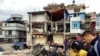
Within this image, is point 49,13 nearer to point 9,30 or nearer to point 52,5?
point 52,5

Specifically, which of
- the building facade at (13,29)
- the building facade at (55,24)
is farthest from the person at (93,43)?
the building facade at (13,29)

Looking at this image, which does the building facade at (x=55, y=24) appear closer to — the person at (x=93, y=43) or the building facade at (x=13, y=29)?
the building facade at (x=13, y=29)

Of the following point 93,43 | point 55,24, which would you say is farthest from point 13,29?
point 93,43

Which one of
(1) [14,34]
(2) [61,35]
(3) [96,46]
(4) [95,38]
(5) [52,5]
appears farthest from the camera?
(1) [14,34]

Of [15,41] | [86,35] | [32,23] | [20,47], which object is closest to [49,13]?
[32,23]

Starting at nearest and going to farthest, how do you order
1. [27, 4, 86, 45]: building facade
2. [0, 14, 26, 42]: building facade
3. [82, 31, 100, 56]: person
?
[82, 31, 100, 56]: person, [27, 4, 86, 45]: building facade, [0, 14, 26, 42]: building facade

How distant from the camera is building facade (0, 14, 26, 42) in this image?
169ft

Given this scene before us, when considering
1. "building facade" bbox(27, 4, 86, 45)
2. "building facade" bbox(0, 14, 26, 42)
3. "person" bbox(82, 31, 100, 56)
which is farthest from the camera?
"building facade" bbox(0, 14, 26, 42)

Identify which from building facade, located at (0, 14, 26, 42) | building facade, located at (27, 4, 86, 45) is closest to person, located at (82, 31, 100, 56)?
building facade, located at (27, 4, 86, 45)

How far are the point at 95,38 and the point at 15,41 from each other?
157 ft

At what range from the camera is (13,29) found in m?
51.9

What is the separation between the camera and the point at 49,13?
44562 mm

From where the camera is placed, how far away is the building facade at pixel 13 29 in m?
51.5

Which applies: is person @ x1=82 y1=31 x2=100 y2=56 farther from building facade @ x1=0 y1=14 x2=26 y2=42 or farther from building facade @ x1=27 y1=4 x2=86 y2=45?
building facade @ x1=0 y1=14 x2=26 y2=42
